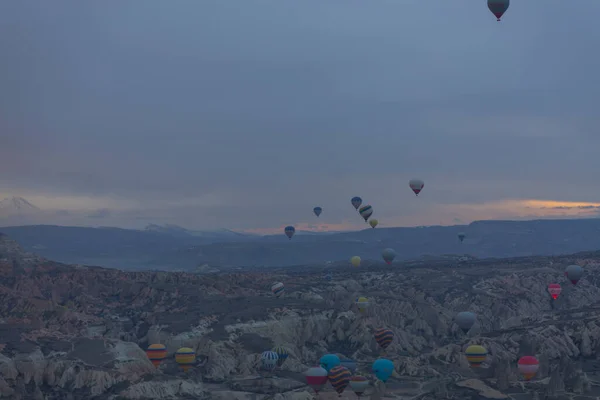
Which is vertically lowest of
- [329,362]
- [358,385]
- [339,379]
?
[358,385]

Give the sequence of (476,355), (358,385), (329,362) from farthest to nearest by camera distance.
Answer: (329,362) → (476,355) → (358,385)

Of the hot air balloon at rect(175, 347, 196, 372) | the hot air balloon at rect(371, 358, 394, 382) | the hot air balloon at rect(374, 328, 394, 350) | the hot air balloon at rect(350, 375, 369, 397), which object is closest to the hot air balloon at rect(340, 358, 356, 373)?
the hot air balloon at rect(374, 328, 394, 350)

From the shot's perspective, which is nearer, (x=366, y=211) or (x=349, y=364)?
(x=349, y=364)

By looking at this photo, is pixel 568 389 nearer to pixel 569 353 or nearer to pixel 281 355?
pixel 569 353

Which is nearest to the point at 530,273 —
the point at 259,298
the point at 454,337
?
the point at 454,337

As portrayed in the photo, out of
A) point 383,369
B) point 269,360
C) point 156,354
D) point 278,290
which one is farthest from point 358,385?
point 278,290

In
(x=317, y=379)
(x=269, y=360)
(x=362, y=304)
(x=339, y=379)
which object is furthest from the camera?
(x=362, y=304)

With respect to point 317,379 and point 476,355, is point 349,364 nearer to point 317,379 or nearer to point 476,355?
point 317,379

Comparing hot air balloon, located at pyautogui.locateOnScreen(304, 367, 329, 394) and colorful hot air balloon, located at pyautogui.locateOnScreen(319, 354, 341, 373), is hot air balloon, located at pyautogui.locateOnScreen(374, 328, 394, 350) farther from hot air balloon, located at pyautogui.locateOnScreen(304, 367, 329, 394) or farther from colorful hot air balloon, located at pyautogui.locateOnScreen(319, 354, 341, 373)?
hot air balloon, located at pyautogui.locateOnScreen(304, 367, 329, 394)
